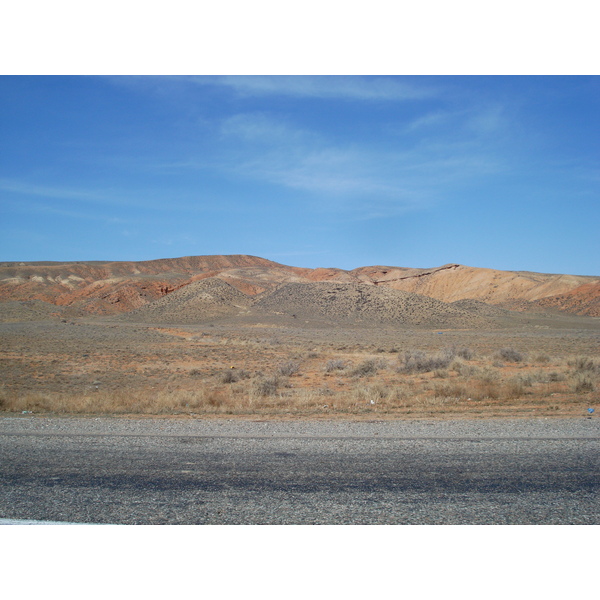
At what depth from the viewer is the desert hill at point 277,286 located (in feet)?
303

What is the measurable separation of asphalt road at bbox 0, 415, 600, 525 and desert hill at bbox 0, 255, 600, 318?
217 feet

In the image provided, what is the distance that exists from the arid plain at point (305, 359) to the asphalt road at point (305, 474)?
239 cm

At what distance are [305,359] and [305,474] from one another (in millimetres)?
22348

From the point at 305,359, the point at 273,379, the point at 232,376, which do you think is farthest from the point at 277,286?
the point at 273,379

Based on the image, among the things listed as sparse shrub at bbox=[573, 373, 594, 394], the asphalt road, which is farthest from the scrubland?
the asphalt road

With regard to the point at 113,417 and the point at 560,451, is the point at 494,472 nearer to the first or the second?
the point at 560,451

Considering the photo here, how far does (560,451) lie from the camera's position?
7.46 m

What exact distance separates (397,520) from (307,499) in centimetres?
102

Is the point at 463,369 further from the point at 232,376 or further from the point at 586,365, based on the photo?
the point at 232,376

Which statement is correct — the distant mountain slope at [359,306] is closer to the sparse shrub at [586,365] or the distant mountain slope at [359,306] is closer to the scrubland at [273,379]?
the scrubland at [273,379]

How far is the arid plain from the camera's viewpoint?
12.9m

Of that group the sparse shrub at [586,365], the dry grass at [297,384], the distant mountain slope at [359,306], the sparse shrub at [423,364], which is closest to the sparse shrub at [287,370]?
the dry grass at [297,384]

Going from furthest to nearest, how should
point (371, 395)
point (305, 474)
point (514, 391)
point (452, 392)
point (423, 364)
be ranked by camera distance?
1. point (423, 364)
2. point (452, 392)
3. point (514, 391)
4. point (371, 395)
5. point (305, 474)

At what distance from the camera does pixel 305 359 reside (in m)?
28.7
